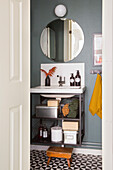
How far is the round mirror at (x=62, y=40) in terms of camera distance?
3.47m

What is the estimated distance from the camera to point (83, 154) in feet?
11.0

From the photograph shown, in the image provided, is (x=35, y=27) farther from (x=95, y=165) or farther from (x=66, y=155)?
(x=95, y=165)

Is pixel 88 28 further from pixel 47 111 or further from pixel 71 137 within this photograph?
pixel 71 137

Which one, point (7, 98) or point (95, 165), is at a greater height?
point (7, 98)

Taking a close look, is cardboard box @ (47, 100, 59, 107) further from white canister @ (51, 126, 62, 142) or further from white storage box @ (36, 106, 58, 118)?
white canister @ (51, 126, 62, 142)

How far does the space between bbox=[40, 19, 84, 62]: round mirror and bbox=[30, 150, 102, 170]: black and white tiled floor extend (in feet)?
5.00

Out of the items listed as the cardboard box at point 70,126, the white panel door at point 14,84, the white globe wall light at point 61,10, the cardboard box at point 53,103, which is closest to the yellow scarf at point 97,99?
the cardboard box at point 70,126

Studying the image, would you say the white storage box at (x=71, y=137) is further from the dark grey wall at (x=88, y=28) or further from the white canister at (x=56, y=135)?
the dark grey wall at (x=88, y=28)

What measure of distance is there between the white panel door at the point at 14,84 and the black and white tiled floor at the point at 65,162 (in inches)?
43.4

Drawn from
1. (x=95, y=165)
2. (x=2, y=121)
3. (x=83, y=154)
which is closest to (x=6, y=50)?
(x=2, y=121)

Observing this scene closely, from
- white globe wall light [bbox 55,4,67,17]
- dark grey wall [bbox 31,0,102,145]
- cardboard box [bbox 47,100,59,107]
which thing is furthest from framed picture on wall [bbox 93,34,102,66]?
cardboard box [bbox 47,100,59,107]

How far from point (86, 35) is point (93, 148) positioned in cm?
179

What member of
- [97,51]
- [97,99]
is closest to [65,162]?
[97,99]

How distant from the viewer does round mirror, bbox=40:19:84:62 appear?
11.4 ft
